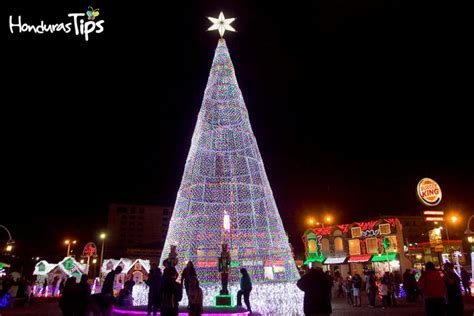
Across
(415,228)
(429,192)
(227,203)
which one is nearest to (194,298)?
(227,203)

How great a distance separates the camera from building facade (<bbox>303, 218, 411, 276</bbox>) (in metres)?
Answer: 34.8

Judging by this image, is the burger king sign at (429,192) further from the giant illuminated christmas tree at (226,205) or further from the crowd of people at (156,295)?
the crowd of people at (156,295)

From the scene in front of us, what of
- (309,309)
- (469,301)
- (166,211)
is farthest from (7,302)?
(166,211)

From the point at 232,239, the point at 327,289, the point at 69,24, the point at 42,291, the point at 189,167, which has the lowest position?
the point at 42,291

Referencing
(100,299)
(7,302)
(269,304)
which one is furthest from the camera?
(7,302)

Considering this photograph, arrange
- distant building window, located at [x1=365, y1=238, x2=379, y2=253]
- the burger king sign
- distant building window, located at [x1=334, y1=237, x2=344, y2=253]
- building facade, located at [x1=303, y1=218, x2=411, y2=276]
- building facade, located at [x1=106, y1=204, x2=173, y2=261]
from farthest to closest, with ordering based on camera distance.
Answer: building facade, located at [x1=106, y1=204, x2=173, y2=261] < distant building window, located at [x1=334, y1=237, x2=344, y2=253] < distant building window, located at [x1=365, y1=238, x2=379, y2=253] < building facade, located at [x1=303, y1=218, x2=411, y2=276] < the burger king sign

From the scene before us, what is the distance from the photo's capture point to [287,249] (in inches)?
575

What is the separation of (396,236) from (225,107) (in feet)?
85.5

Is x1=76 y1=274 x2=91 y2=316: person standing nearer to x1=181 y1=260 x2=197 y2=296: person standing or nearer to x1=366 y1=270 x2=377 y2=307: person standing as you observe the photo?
x1=181 y1=260 x2=197 y2=296: person standing

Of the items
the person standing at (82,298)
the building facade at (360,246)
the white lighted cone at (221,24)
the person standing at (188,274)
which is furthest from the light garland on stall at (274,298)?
the building facade at (360,246)

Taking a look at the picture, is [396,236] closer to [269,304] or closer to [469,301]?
[469,301]

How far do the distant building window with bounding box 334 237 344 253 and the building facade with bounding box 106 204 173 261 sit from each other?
7113 cm

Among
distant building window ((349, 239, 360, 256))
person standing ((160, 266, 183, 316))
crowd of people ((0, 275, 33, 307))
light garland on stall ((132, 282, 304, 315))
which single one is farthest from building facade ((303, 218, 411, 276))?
person standing ((160, 266, 183, 316))

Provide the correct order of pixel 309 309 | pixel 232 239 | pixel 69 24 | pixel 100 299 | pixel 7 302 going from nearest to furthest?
pixel 309 309, pixel 100 299, pixel 69 24, pixel 232 239, pixel 7 302
